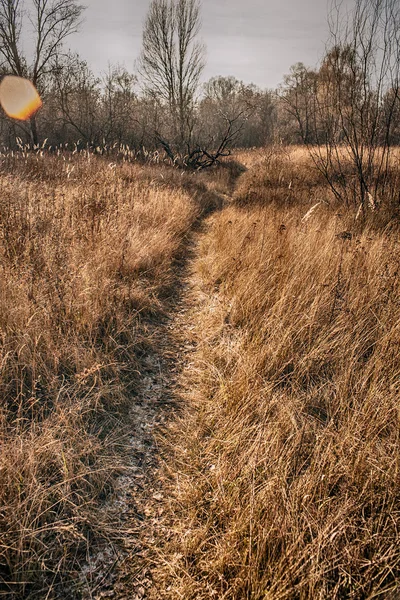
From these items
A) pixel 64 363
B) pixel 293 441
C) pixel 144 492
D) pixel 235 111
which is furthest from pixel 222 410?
pixel 235 111

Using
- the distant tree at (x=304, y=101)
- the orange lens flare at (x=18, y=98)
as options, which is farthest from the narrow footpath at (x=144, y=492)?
the orange lens flare at (x=18, y=98)

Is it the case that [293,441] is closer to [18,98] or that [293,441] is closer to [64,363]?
[64,363]

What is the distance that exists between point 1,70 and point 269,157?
49.3 ft

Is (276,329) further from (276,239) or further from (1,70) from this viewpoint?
(1,70)

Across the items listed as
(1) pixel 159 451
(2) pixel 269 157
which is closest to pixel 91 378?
(1) pixel 159 451

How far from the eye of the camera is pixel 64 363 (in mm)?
2113

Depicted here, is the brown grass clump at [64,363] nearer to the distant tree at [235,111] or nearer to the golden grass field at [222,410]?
the golden grass field at [222,410]

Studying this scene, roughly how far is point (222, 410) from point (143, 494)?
65cm

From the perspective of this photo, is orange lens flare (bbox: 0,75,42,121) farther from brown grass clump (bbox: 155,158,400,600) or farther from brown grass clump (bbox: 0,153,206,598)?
brown grass clump (bbox: 155,158,400,600)

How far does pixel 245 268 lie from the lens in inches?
138

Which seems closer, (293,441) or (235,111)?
(293,441)

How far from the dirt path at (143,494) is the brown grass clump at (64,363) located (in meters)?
0.07

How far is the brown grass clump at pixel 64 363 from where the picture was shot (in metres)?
1.26

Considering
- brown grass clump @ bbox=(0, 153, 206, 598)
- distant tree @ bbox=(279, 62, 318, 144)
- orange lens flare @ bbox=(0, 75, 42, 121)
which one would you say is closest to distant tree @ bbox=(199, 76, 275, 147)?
distant tree @ bbox=(279, 62, 318, 144)
